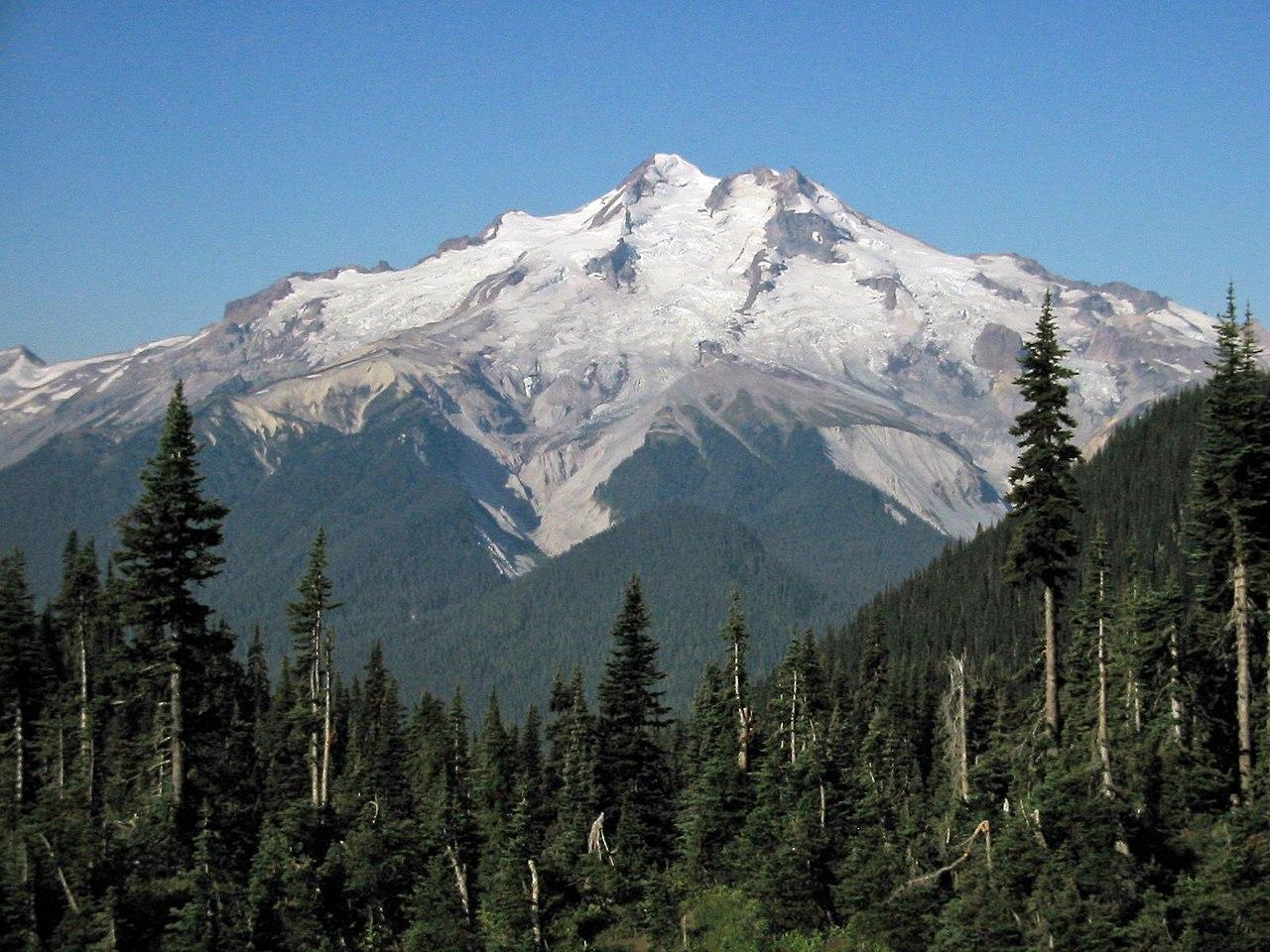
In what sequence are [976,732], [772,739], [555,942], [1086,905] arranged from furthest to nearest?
[976,732]
[772,739]
[555,942]
[1086,905]

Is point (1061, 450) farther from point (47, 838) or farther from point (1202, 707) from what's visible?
point (47, 838)

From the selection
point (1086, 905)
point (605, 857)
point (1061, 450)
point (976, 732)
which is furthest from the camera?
point (976, 732)

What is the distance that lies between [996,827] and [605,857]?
17.7 m

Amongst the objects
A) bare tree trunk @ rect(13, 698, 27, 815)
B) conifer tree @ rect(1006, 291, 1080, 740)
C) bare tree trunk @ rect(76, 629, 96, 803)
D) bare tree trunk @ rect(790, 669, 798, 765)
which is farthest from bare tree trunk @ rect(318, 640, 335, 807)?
conifer tree @ rect(1006, 291, 1080, 740)

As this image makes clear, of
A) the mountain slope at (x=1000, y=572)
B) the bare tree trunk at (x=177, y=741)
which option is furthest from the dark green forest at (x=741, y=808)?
the mountain slope at (x=1000, y=572)

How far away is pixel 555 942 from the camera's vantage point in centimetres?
5394

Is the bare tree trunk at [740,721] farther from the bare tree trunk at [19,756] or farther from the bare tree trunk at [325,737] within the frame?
the bare tree trunk at [19,756]

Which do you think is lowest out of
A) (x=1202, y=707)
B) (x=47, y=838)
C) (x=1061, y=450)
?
(x=47, y=838)

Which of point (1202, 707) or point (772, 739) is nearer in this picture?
point (1202, 707)

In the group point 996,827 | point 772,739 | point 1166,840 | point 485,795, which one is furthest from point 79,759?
point 1166,840

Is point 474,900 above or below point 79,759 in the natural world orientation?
below

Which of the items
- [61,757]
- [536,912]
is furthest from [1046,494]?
[61,757]

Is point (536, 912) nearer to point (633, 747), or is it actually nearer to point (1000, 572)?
point (633, 747)

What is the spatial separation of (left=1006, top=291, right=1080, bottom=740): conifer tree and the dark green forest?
10cm
